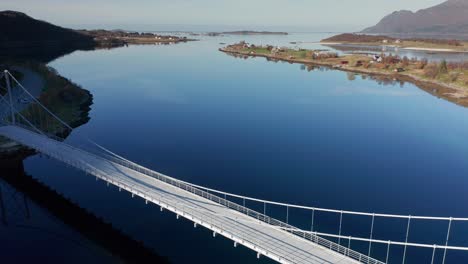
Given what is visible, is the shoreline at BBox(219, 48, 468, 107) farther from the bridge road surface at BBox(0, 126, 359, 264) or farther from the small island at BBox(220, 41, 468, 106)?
the bridge road surface at BBox(0, 126, 359, 264)

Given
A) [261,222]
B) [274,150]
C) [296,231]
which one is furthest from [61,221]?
[274,150]

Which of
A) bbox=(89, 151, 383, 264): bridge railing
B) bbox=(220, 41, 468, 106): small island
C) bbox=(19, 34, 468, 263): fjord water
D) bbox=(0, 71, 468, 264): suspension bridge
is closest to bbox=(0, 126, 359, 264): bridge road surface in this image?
bbox=(0, 71, 468, 264): suspension bridge

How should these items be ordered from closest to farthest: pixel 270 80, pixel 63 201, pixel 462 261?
pixel 462 261 → pixel 63 201 → pixel 270 80

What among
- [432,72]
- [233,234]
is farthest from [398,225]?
[432,72]

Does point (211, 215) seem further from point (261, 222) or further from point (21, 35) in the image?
point (21, 35)

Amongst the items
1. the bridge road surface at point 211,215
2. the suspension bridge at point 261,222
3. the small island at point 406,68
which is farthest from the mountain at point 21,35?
the bridge road surface at point 211,215

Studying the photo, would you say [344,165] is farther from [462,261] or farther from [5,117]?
[5,117]
